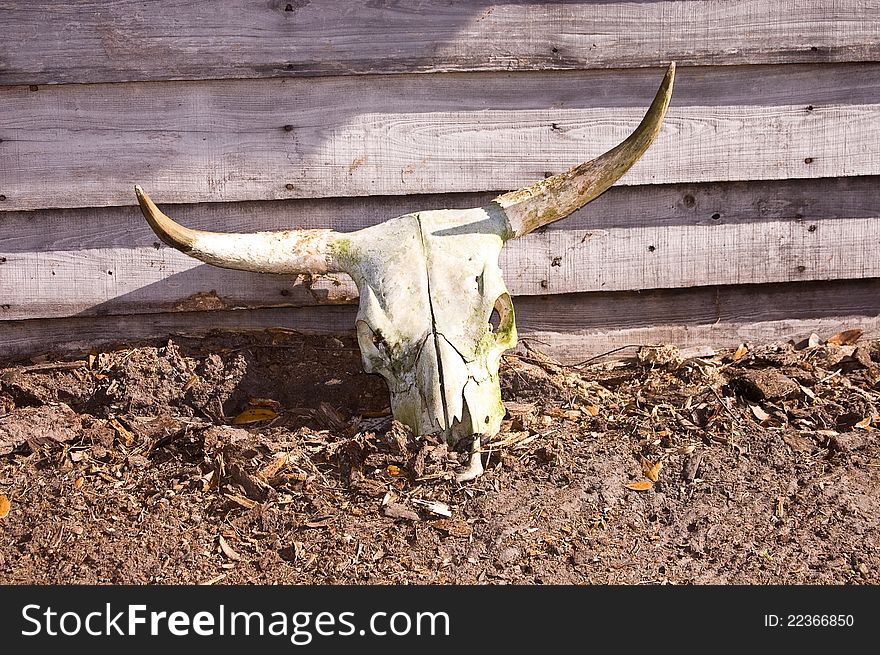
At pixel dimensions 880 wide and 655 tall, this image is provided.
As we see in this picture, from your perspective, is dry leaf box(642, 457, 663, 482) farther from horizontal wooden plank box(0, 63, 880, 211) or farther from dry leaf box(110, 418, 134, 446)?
dry leaf box(110, 418, 134, 446)

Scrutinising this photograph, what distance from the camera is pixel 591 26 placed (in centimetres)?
392

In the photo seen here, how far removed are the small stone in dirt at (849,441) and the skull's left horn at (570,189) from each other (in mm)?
1321

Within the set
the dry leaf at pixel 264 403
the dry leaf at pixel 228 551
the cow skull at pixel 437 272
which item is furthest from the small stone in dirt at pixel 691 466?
the dry leaf at pixel 264 403

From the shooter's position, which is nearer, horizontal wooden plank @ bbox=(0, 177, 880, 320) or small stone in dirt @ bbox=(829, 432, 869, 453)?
small stone in dirt @ bbox=(829, 432, 869, 453)

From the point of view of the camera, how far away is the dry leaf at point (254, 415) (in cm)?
384

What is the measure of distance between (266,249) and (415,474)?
42.7 inches

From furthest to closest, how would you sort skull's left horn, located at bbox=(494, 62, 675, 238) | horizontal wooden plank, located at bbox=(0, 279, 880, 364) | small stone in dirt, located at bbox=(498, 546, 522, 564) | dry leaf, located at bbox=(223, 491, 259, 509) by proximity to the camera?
horizontal wooden plank, located at bbox=(0, 279, 880, 364)
skull's left horn, located at bbox=(494, 62, 675, 238)
dry leaf, located at bbox=(223, 491, 259, 509)
small stone in dirt, located at bbox=(498, 546, 522, 564)

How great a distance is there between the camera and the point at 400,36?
3.86 meters

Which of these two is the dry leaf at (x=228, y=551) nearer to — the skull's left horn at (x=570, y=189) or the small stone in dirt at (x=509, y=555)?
the small stone in dirt at (x=509, y=555)

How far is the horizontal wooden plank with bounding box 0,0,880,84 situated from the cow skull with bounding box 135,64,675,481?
2.36ft

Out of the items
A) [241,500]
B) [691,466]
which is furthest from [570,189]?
[241,500]

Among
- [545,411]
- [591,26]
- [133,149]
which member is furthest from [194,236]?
[591,26]

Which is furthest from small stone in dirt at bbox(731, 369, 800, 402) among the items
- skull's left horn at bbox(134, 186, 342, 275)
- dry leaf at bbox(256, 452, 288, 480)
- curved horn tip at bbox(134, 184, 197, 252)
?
curved horn tip at bbox(134, 184, 197, 252)

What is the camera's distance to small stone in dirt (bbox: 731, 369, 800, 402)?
12.7 feet
